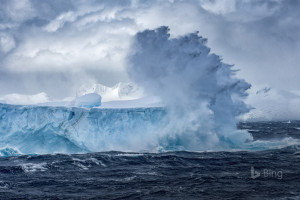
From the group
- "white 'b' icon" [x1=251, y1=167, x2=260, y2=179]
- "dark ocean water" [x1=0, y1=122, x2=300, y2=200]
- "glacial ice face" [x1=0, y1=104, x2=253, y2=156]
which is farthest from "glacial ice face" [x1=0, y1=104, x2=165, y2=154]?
"white 'b' icon" [x1=251, y1=167, x2=260, y2=179]

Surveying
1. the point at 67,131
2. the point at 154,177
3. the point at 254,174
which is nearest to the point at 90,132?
the point at 67,131

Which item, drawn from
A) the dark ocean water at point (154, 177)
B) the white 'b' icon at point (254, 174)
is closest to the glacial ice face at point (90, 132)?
the dark ocean water at point (154, 177)

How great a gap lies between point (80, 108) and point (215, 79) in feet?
38.9

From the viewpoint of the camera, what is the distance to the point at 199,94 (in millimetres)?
25875

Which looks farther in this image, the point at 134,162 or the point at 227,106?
the point at 227,106

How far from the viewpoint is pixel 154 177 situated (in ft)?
49.5

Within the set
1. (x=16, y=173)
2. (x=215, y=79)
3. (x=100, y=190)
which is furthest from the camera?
(x=215, y=79)

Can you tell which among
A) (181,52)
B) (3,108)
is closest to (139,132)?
(181,52)

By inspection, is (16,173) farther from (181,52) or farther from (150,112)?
(181,52)

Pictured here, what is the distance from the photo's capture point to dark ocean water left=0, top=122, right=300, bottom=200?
1202 centimetres

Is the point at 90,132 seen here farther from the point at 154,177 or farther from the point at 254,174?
the point at 254,174

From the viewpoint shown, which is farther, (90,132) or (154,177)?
(90,132)

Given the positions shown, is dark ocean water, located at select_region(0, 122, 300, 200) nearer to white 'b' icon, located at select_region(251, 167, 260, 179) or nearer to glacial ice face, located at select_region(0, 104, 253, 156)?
white 'b' icon, located at select_region(251, 167, 260, 179)

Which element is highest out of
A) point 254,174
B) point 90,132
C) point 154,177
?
point 90,132
